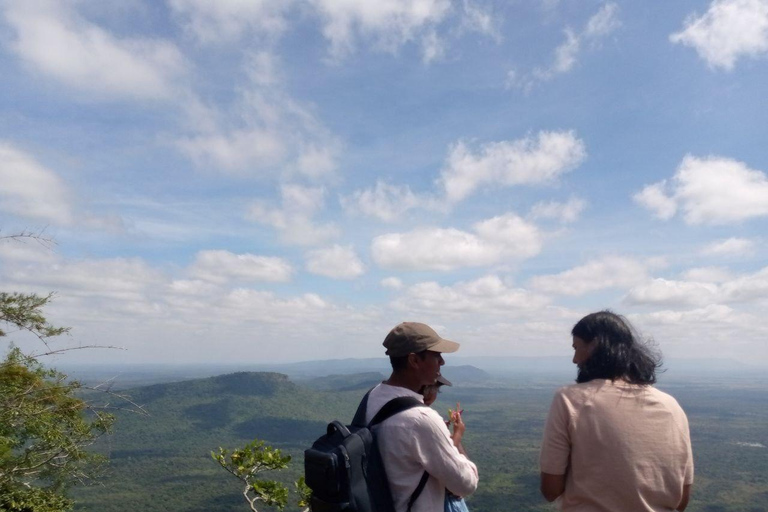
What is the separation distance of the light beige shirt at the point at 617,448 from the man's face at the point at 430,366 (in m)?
0.59

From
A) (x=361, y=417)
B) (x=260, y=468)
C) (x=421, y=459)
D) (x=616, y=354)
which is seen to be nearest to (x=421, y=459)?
(x=421, y=459)

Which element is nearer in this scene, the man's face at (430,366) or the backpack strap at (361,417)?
the backpack strap at (361,417)

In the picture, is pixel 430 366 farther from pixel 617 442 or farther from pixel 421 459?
pixel 617 442

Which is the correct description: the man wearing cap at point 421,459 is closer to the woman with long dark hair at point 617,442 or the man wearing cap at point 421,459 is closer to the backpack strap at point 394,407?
the backpack strap at point 394,407

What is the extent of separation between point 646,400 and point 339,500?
4.83ft

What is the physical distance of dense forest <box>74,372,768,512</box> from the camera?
5706 centimetres

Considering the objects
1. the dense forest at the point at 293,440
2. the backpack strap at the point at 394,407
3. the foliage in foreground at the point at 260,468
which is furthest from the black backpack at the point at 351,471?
the dense forest at the point at 293,440

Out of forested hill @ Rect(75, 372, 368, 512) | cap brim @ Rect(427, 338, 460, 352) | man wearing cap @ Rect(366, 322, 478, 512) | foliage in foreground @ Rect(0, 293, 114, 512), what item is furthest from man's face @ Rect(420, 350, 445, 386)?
forested hill @ Rect(75, 372, 368, 512)

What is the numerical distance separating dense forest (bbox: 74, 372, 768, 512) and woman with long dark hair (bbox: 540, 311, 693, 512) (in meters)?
22.1

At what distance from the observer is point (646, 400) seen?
249cm

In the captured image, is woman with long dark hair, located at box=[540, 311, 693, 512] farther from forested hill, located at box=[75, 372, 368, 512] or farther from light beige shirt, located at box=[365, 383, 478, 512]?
forested hill, located at box=[75, 372, 368, 512]

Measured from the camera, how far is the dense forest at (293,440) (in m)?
57.1

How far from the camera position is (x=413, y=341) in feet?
8.92

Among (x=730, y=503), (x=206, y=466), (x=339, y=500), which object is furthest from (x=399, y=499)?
(x=206, y=466)
